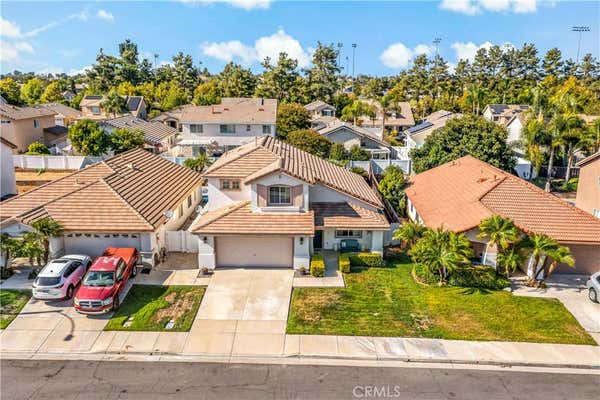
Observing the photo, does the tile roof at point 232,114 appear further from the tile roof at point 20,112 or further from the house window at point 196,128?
the tile roof at point 20,112

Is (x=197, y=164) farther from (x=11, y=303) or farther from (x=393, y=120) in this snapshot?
(x=393, y=120)

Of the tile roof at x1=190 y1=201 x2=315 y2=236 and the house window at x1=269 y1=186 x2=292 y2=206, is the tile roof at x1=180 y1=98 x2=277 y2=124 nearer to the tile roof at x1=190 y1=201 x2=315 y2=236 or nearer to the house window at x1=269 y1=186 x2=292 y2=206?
the house window at x1=269 y1=186 x2=292 y2=206

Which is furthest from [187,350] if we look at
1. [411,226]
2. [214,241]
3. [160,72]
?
[160,72]

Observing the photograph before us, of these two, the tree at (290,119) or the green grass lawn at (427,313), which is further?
the tree at (290,119)

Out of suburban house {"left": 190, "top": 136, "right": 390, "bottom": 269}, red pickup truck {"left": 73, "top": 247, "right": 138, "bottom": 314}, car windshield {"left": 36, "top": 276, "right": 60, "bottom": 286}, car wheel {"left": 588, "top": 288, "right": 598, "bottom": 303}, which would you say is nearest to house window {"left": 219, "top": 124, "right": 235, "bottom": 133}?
suburban house {"left": 190, "top": 136, "right": 390, "bottom": 269}

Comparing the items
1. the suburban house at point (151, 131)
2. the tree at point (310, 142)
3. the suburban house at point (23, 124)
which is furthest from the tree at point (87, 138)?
the tree at point (310, 142)

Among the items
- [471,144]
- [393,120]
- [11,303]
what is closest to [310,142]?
[471,144]
